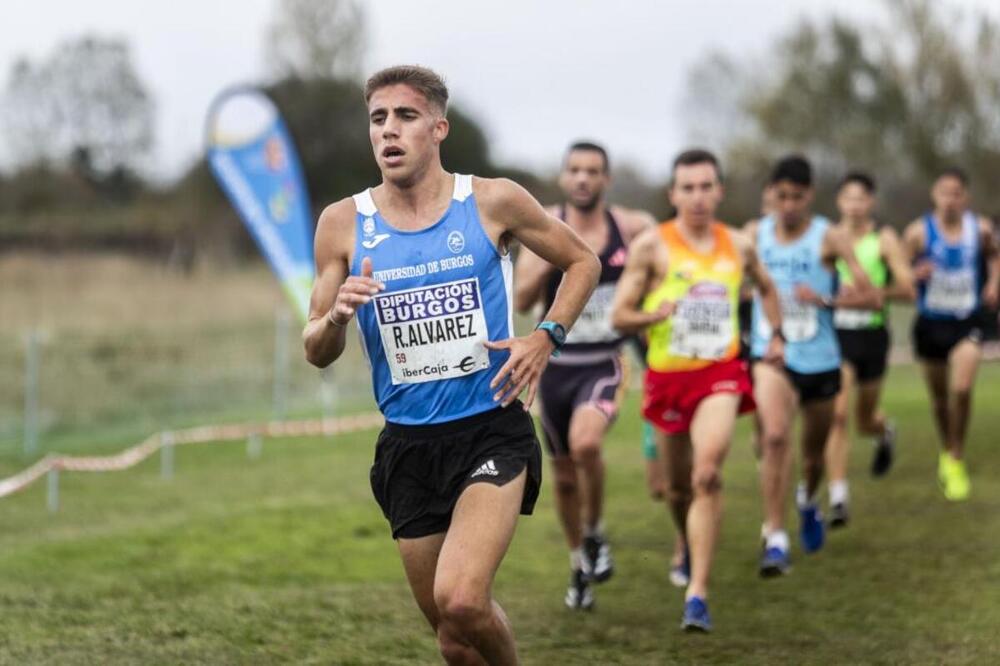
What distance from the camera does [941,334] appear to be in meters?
12.5

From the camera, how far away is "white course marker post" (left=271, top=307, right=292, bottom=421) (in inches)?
758

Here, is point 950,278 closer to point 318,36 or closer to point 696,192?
point 696,192

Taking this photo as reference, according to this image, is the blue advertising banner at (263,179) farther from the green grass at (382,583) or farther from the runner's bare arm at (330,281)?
the runner's bare arm at (330,281)

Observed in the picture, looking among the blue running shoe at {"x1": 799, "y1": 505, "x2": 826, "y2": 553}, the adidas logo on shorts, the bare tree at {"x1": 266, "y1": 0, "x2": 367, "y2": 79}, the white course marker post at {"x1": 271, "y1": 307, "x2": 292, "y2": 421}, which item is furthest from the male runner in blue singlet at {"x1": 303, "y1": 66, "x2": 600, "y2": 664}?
the bare tree at {"x1": 266, "y1": 0, "x2": 367, "y2": 79}

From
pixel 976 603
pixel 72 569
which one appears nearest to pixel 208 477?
pixel 72 569

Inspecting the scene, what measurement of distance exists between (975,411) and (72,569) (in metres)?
14.2

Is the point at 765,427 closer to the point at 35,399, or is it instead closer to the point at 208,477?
the point at 208,477

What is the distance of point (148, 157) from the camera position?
166 feet

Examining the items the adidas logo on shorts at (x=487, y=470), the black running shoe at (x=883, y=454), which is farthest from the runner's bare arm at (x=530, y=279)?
the black running shoe at (x=883, y=454)

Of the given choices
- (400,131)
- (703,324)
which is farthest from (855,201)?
(400,131)

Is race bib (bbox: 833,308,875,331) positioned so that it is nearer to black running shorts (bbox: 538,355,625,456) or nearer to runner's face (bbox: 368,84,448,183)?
black running shorts (bbox: 538,355,625,456)

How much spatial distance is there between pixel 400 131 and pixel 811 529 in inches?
218

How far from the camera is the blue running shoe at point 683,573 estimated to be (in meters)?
8.87

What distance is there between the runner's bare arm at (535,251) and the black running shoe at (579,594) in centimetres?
301
